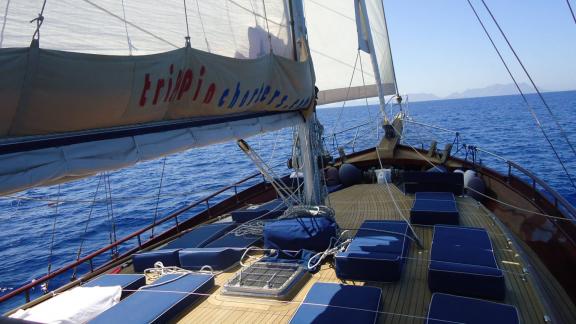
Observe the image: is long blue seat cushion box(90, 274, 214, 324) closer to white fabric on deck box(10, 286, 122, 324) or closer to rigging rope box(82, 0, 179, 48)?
white fabric on deck box(10, 286, 122, 324)

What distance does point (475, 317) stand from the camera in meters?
4.10

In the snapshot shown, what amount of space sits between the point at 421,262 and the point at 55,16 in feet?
18.6

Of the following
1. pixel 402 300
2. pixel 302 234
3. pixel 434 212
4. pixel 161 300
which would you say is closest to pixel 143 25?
pixel 161 300

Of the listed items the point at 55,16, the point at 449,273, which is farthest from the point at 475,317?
the point at 55,16

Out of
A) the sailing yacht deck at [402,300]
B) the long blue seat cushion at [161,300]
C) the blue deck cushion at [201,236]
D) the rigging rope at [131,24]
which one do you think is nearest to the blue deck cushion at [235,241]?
the blue deck cushion at [201,236]

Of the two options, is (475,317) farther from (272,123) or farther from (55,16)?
(55,16)

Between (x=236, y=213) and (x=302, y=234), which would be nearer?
(x=302, y=234)

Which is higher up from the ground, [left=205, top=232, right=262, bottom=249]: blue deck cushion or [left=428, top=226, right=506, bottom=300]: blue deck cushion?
[left=205, top=232, right=262, bottom=249]: blue deck cushion

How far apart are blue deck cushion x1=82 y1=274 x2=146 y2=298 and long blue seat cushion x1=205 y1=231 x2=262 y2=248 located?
1.62 m

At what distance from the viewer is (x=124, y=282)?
19.0 feet

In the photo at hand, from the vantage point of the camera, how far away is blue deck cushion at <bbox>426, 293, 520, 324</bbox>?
4.04 metres

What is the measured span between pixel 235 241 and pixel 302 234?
1588 millimetres

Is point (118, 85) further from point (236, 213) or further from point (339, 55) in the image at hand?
point (339, 55)

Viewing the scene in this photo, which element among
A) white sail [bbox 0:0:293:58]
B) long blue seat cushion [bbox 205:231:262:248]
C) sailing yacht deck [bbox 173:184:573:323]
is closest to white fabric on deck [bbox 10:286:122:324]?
sailing yacht deck [bbox 173:184:573:323]
